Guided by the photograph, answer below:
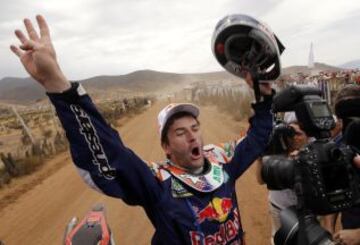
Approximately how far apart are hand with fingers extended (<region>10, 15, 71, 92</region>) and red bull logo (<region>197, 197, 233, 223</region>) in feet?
3.12

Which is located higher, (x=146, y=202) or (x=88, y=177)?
(x=88, y=177)

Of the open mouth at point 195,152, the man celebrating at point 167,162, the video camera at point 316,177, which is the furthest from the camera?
the open mouth at point 195,152

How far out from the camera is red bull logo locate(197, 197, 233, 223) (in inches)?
82.9

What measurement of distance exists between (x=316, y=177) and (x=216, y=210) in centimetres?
81

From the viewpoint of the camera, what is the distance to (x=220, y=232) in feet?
7.00

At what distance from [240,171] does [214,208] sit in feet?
1.39

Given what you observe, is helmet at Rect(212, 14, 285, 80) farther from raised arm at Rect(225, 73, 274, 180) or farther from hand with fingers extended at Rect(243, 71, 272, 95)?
raised arm at Rect(225, 73, 274, 180)

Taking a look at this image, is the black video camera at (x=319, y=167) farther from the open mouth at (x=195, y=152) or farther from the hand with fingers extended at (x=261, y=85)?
the open mouth at (x=195, y=152)

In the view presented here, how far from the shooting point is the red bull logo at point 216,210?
6.91 ft

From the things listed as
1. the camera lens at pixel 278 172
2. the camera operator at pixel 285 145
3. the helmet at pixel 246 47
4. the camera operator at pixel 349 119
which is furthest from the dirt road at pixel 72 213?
the camera lens at pixel 278 172

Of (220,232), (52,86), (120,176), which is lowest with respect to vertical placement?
(220,232)

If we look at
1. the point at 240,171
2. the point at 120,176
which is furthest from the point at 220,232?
the point at 120,176

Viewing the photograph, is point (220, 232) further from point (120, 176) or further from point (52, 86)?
point (52, 86)

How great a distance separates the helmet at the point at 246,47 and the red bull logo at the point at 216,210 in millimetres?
706
